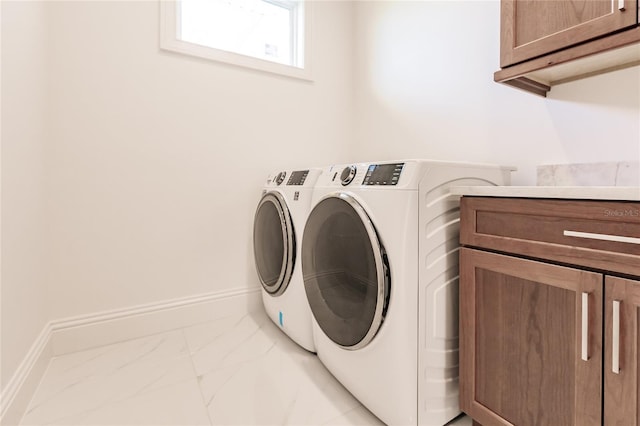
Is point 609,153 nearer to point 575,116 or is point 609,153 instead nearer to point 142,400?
point 575,116

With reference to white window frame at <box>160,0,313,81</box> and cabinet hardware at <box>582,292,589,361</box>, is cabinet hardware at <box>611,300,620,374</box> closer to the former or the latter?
cabinet hardware at <box>582,292,589,361</box>

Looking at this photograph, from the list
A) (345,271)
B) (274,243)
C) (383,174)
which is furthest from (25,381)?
(383,174)

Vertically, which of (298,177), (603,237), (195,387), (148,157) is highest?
(148,157)

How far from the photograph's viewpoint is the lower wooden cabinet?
2.32ft

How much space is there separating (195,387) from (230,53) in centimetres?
184

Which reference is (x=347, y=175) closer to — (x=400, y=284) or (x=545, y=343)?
(x=400, y=284)

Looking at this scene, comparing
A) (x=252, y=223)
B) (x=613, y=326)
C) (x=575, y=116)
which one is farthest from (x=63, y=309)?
(x=575, y=116)

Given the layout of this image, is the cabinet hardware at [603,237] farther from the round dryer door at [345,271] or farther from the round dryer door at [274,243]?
the round dryer door at [274,243]

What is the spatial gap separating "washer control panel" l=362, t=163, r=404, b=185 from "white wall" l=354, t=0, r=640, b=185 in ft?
2.56

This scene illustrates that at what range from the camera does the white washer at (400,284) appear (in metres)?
1.00

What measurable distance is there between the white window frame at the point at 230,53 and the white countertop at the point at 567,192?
1.64 m

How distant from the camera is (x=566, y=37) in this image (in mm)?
985

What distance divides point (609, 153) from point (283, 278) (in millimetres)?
1453

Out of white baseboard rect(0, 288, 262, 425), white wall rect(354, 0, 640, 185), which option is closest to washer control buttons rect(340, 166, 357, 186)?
white wall rect(354, 0, 640, 185)
